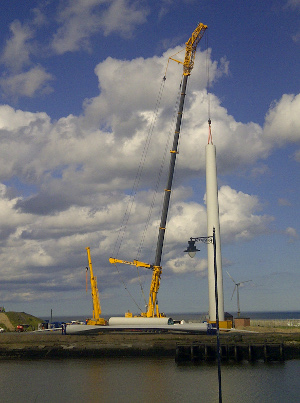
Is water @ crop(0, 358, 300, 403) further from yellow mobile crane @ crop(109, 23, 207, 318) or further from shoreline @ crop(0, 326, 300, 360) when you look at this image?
yellow mobile crane @ crop(109, 23, 207, 318)

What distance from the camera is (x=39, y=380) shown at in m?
61.5

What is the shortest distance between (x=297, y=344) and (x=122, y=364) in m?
27.5

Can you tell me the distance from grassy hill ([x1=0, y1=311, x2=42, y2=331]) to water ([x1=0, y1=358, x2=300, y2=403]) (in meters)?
60.2

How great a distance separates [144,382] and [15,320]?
89087mm

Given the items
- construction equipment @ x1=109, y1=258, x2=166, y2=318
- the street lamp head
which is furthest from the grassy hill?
the street lamp head

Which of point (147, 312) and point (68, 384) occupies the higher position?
point (147, 312)

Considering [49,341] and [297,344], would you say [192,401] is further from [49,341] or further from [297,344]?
[49,341]

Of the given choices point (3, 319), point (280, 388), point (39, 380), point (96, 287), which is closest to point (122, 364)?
point (39, 380)

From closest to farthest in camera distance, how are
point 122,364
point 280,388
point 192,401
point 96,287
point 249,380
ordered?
point 192,401, point 280,388, point 249,380, point 122,364, point 96,287

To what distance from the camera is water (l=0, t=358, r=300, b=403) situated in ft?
165

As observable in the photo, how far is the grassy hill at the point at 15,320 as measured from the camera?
132625 mm

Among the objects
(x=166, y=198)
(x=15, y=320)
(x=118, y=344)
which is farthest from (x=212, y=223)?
(x=15, y=320)

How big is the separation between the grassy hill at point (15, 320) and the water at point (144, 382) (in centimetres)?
6025

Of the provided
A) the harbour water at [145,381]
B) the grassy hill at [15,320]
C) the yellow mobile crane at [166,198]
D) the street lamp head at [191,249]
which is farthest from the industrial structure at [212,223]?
the street lamp head at [191,249]
